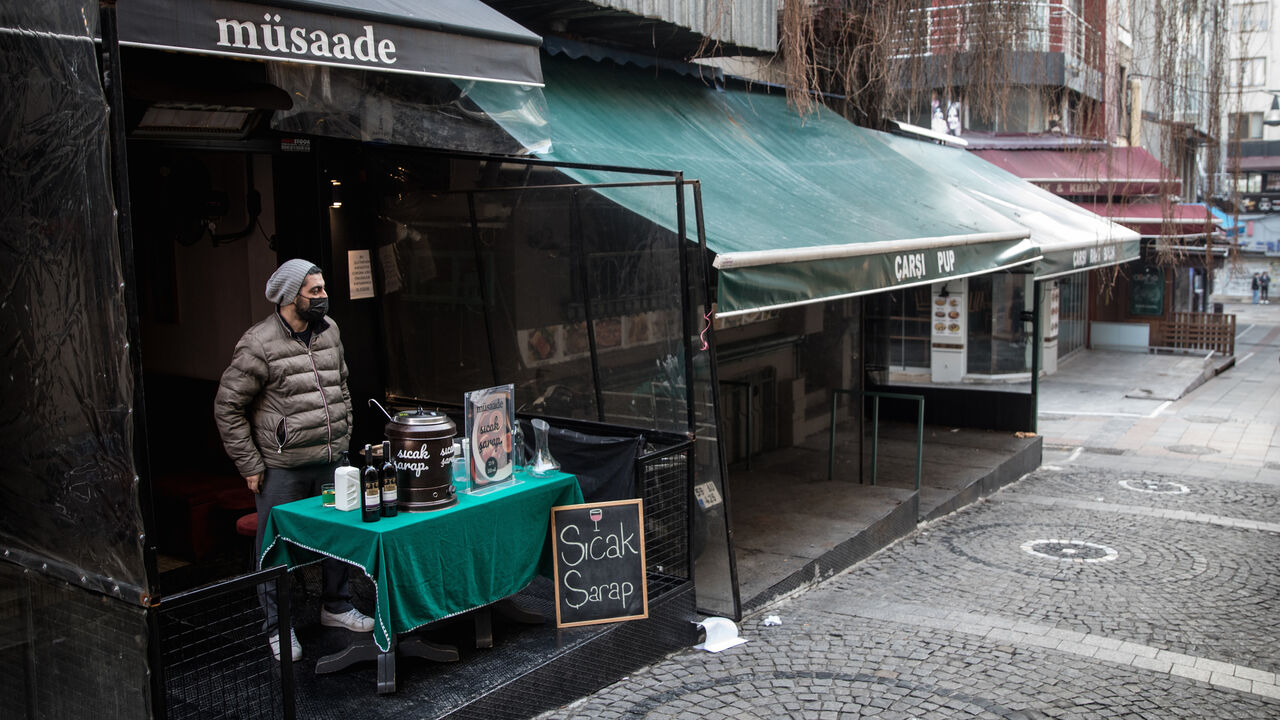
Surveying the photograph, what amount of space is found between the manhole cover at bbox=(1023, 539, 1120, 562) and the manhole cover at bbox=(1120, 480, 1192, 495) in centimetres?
280

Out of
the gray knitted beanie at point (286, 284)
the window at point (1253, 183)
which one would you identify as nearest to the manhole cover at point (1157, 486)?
the gray knitted beanie at point (286, 284)

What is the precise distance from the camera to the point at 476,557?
4941 mm

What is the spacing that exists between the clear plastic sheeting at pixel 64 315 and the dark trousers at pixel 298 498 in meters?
1.08

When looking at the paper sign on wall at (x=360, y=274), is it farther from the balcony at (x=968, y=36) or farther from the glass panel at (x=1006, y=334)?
the glass panel at (x=1006, y=334)

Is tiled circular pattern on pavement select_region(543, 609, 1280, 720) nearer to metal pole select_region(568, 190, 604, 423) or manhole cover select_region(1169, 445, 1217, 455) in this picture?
metal pole select_region(568, 190, 604, 423)

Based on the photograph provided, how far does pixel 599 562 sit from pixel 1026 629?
2867 millimetres

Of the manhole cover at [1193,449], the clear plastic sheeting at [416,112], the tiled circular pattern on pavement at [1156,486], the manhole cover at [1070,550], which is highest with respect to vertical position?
the clear plastic sheeting at [416,112]

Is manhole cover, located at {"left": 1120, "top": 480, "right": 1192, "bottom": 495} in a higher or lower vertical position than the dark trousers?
lower

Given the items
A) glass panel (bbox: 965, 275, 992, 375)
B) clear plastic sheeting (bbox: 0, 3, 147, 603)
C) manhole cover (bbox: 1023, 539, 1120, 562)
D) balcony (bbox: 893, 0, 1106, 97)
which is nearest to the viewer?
clear plastic sheeting (bbox: 0, 3, 147, 603)

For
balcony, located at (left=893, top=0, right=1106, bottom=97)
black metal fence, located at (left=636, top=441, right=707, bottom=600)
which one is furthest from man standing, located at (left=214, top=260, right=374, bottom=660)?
balcony, located at (left=893, top=0, right=1106, bottom=97)

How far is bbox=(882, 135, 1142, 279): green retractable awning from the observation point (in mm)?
10867

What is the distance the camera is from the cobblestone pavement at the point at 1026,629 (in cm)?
526

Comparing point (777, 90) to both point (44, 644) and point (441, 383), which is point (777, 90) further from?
point (44, 644)

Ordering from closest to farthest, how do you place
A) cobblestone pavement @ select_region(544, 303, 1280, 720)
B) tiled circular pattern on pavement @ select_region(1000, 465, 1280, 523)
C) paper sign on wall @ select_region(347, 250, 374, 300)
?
1. cobblestone pavement @ select_region(544, 303, 1280, 720)
2. paper sign on wall @ select_region(347, 250, 374, 300)
3. tiled circular pattern on pavement @ select_region(1000, 465, 1280, 523)
